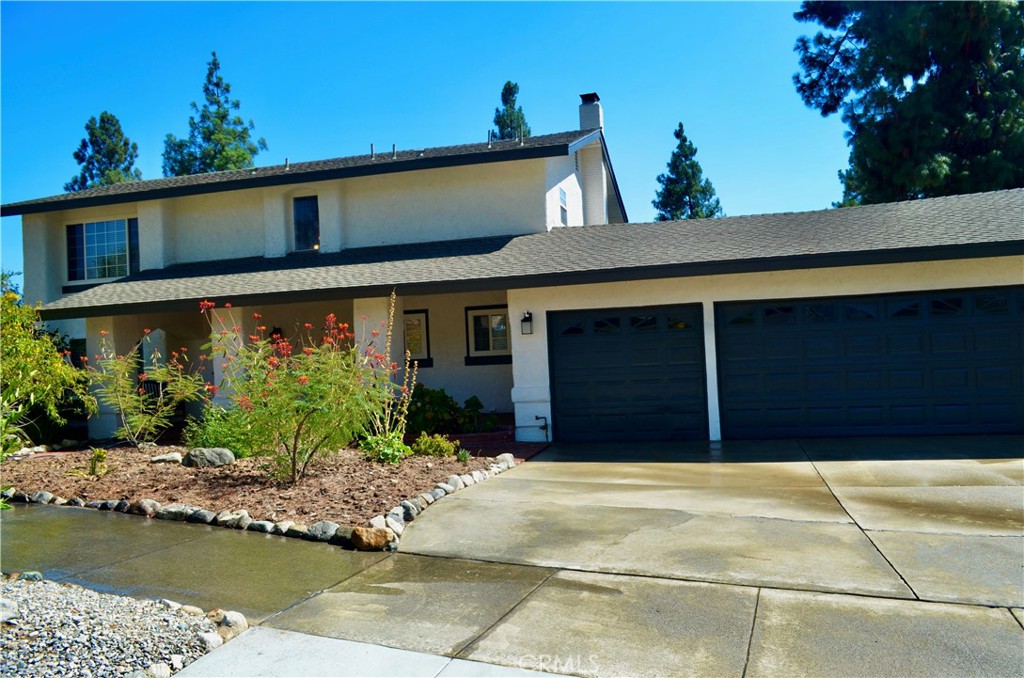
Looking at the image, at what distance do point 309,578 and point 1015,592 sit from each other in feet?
16.0

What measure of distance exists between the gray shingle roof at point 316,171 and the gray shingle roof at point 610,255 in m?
1.69

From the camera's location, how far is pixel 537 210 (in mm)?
15102

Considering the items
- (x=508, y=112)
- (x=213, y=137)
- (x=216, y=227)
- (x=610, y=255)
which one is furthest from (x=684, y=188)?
(x=610, y=255)

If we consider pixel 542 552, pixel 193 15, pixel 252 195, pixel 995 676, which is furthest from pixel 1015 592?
pixel 252 195

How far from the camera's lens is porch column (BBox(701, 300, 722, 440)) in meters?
11.6

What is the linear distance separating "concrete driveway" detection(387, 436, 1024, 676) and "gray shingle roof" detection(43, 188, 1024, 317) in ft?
10.3

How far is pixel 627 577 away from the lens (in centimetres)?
518

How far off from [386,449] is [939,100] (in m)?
22.5

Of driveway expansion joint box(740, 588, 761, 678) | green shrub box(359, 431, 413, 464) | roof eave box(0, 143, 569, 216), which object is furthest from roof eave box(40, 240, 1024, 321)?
driveway expansion joint box(740, 588, 761, 678)

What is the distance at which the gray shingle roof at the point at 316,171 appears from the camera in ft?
48.2

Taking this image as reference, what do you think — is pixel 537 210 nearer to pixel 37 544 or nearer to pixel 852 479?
pixel 852 479

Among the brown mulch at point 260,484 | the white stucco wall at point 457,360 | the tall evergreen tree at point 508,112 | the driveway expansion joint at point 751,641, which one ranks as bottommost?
the driveway expansion joint at point 751,641

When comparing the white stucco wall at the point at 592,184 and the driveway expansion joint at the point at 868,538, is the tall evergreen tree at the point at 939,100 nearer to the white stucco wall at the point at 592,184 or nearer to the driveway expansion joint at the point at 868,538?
the white stucco wall at the point at 592,184

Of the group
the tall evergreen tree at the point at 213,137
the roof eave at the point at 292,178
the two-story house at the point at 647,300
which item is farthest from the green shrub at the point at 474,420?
the tall evergreen tree at the point at 213,137
